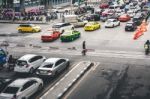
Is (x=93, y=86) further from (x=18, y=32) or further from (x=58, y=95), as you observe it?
(x=18, y=32)

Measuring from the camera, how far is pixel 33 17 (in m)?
73.6

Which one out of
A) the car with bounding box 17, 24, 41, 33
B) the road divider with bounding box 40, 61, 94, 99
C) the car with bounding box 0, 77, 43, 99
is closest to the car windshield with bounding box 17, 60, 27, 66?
the road divider with bounding box 40, 61, 94, 99

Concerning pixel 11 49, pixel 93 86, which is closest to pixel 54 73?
pixel 93 86

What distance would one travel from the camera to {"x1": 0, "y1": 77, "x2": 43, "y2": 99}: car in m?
26.7

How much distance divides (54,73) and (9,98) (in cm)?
753

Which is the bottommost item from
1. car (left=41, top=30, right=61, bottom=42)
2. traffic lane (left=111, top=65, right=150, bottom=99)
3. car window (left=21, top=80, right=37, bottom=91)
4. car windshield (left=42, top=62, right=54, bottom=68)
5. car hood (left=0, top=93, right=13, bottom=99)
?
traffic lane (left=111, top=65, right=150, bottom=99)

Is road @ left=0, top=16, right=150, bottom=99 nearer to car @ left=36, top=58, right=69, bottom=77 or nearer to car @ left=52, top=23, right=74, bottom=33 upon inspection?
car @ left=36, top=58, right=69, bottom=77

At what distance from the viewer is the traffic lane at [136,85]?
28312 mm

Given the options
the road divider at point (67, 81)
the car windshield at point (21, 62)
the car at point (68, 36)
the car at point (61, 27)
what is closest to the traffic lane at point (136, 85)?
the road divider at point (67, 81)

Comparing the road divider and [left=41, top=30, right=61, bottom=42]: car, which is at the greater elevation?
[left=41, top=30, right=61, bottom=42]: car

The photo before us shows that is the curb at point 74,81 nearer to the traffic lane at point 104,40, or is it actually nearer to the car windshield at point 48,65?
the car windshield at point 48,65

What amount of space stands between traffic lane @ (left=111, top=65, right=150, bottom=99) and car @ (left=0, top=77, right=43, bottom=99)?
6101 mm

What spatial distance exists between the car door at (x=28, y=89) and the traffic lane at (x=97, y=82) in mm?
2488

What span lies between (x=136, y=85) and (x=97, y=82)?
10.7 ft
